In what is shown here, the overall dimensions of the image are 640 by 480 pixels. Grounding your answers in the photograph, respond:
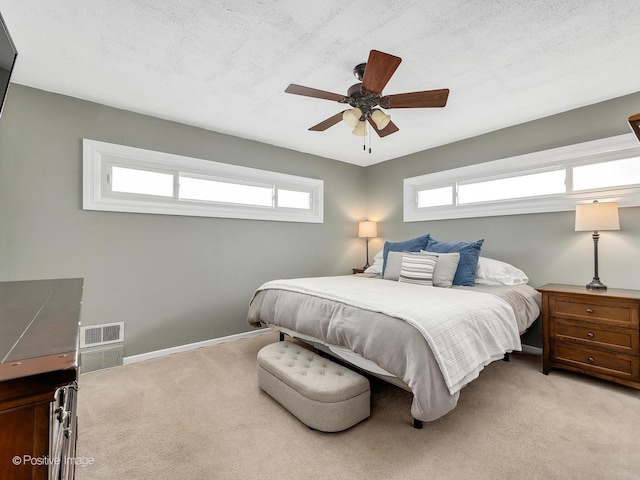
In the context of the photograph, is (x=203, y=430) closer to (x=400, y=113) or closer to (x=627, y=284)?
(x=400, y=113)

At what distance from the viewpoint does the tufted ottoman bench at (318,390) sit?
180cm

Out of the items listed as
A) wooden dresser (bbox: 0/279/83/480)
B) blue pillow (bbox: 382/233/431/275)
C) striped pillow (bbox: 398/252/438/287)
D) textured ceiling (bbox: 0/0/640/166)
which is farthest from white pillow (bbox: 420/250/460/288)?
wooden dresser (bbox: 0/279/83/480)

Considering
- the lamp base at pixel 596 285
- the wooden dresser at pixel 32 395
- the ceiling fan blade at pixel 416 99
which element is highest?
the ceiling fan blade at pixel 416 99

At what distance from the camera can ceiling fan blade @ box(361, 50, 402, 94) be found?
172 cm

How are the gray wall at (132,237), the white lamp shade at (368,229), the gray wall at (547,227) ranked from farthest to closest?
the white lamp shade at (368,229) < the gray wall at (547,227) < the gray wall at (132,237)

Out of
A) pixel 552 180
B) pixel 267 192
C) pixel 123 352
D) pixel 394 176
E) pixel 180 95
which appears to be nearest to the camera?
pixel 180 95

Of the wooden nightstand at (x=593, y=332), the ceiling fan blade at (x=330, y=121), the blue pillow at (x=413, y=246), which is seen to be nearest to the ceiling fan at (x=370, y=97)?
the ceiling fan blade at (x=330, y=121)

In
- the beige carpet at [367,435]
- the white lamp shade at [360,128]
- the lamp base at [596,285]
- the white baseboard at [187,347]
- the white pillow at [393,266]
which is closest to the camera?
the beige carpet at [367,435]

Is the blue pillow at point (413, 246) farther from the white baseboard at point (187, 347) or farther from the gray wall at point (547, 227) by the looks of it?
the white baseboard at point (187, 347)

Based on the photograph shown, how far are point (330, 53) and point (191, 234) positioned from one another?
2311mm

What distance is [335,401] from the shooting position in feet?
5.90

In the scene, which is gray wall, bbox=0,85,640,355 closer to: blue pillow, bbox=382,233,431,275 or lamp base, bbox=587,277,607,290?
lamp base, bbox=587,277,607,290

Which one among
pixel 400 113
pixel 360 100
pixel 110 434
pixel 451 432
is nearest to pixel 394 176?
pixel 400 113

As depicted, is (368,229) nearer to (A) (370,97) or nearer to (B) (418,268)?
(B) (418,268)
